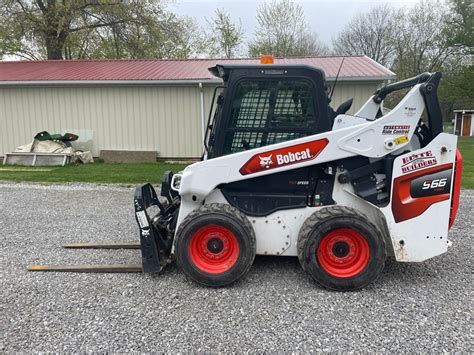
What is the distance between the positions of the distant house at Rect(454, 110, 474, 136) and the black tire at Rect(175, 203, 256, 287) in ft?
108

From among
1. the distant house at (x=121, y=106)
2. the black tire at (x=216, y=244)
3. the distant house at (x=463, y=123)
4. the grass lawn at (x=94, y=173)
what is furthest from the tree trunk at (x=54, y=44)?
the distant house at (x=463, y=123)

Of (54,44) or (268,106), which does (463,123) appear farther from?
(268,106)

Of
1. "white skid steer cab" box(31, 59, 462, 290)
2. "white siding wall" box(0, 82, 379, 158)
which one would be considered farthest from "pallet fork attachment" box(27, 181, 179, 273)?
"white siding wall" box(0, 82, 379, 158)

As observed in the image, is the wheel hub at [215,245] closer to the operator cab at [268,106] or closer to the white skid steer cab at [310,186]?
the white skid steer cab at [310,186]

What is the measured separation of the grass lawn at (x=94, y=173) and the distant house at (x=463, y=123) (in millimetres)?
28306

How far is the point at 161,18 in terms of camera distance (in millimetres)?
19875

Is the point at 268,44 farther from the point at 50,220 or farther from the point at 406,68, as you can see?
the point at 50,220

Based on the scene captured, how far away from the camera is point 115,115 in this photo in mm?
12430

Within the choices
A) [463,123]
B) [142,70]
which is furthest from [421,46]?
[142,70]

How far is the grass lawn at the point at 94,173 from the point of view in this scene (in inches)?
371

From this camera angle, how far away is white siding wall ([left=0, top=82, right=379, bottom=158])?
12172 millimetres

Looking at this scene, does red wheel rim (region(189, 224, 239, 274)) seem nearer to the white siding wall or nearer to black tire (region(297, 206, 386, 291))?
black tire (region(297, 206, 386, 291))

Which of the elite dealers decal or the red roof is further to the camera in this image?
the red roof

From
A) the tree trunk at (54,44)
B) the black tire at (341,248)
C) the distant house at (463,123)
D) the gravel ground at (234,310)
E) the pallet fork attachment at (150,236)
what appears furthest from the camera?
the distant house at (463,123)
